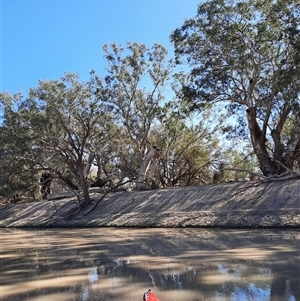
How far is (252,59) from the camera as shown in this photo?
63.3 ft

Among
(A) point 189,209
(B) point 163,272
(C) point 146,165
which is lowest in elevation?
(B) point 163,272

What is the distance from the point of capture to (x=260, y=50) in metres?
19.2

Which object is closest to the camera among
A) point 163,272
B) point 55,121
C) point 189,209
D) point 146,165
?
point 163,272

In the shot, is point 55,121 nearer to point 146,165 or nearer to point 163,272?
point 146,165

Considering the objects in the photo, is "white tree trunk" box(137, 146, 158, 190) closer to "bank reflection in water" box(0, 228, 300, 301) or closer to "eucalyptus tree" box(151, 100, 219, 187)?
"eucalyptus tree" box(151, 100, 219, 187)

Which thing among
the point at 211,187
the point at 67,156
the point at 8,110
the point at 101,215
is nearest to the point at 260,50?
the point at 211,187

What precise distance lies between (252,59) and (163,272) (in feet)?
50.4

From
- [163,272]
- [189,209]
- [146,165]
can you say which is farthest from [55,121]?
[163,272]

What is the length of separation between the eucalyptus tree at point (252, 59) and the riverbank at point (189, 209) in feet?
8.37

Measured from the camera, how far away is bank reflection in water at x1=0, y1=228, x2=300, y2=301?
16.8 ft

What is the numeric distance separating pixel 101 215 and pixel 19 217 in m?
8.38

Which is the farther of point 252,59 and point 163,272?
point 252,59

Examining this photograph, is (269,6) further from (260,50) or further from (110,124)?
(110,124)

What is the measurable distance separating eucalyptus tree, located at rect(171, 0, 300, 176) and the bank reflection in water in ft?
33.8
